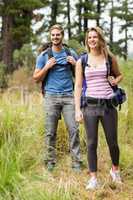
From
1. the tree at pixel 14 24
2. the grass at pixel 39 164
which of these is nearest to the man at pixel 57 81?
the grass at pixel 39 164

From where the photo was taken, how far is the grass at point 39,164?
5137 millimetres

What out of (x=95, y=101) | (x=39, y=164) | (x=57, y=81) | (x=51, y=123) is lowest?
(x=39, y=164)

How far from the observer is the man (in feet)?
20.9

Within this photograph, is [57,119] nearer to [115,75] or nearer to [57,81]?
[57,81]

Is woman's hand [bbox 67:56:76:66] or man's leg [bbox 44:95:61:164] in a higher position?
woman's hand [bbox 67:56:76:66]

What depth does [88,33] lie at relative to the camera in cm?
574

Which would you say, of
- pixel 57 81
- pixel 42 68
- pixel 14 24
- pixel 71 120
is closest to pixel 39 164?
pixel 71 120

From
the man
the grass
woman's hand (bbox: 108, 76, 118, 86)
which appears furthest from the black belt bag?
the grass

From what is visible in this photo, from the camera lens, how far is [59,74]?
642 centimetres

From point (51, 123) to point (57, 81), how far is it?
20.7 inches

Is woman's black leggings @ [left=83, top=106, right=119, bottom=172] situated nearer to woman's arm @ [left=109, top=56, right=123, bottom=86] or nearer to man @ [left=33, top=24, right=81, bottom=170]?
woman's arm @ [left=109, top=56, right=123, bottom=86]

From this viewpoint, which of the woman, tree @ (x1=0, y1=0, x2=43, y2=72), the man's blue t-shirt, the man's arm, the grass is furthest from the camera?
tree @ (x1=0, y1=0, x2=43, y2=72)

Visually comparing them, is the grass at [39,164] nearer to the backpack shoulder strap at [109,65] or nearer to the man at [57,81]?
the man at [57,81]

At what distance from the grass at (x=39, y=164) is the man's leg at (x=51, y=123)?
0.37ft
